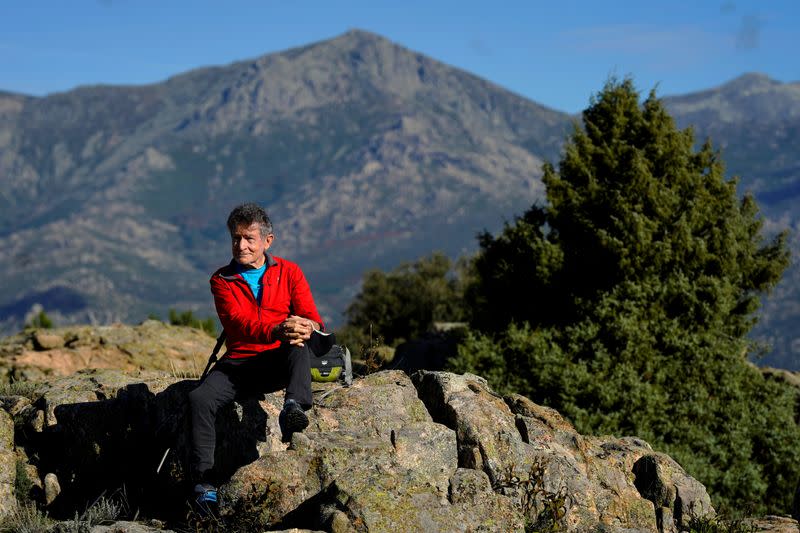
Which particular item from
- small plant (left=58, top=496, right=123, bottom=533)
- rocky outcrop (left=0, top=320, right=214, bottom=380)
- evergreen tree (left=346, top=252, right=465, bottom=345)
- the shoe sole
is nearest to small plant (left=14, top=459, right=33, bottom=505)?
small plant (left=58, top=496, right=123, bottom=533)

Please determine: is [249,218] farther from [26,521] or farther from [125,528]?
[26,521]

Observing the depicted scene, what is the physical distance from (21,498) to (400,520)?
213 inches

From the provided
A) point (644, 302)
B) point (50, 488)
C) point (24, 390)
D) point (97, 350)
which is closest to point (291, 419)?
point (50, 488)

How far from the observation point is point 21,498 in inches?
441

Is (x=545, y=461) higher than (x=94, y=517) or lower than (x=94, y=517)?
higher

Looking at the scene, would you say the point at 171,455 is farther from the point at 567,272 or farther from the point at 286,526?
the point at 567,272

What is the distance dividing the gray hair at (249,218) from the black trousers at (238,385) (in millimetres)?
1563

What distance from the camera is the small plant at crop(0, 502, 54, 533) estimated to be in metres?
9.89

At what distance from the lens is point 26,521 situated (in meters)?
10.3

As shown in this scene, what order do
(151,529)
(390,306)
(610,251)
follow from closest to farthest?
(151,529)
(610,251)
(390,306)

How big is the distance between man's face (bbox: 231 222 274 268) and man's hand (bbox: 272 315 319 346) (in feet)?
3.27

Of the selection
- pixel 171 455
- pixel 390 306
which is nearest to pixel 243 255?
pixel 171 455

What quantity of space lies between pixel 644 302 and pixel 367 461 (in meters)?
20.7

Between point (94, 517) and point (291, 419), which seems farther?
point (94, 517)
